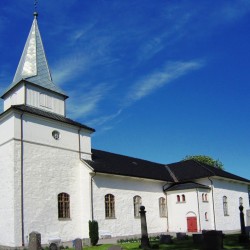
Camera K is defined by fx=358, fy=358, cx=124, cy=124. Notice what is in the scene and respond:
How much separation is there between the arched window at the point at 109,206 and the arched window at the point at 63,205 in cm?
327

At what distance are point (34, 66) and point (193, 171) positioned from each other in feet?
61.8

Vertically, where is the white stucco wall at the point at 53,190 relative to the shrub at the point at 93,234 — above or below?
above

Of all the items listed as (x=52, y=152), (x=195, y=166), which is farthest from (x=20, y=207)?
(x=195, y=166)

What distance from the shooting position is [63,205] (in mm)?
25672

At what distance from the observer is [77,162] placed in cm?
2758

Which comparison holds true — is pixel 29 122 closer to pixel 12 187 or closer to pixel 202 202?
pixel 12 187

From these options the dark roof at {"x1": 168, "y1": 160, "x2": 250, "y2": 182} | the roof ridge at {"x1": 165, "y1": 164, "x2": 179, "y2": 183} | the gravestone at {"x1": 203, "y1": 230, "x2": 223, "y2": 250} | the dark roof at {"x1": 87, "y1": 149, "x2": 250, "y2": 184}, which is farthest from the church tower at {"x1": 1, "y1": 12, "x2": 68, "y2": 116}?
the gravestone at {"x1": 203, "y1": 230, "x2": 223, "y2": 250}

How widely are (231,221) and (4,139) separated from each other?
23.8m

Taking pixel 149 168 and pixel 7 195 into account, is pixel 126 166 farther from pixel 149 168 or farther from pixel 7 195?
pixel 7 195

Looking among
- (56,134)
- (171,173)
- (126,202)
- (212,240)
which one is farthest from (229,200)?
(212,240)

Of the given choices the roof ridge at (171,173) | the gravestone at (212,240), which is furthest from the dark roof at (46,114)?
the gravestone at (212,240)

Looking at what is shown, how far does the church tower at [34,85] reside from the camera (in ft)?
87.7

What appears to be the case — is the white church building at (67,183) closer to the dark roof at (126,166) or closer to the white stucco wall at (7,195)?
the white stucco wall at (7,195)

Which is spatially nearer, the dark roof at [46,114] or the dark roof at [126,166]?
the dark roof at [46,114]
